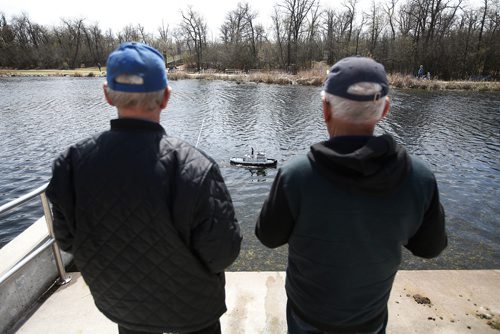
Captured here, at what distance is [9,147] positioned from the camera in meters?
14.4

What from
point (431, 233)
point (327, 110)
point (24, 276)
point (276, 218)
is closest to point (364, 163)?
point (327, 110)

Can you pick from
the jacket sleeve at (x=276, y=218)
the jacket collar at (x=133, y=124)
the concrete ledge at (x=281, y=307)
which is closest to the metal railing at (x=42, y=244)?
the concrete ledge at (x=281, y=307)

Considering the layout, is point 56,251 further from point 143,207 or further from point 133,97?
point 133,97

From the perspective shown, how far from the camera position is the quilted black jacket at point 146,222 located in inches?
53.9

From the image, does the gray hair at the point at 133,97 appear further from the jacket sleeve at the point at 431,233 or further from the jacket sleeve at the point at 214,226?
the jacket sleeve at the point at 431,233

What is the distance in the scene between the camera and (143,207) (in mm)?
1370

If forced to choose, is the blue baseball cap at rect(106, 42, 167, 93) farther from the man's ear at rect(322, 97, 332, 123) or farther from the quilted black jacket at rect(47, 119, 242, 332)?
the man's ear at rect(322, 97, 332, 123)

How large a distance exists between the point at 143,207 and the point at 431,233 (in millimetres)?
1300

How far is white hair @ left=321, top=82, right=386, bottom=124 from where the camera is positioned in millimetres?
1313

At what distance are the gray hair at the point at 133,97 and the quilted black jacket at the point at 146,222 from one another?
0.26ft

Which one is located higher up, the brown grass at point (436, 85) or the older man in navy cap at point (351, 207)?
the older man in navy cap at point (351, 207)

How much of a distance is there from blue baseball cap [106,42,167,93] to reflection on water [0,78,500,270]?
4.86 m

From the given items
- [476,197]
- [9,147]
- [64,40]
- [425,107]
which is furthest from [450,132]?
[64,40]

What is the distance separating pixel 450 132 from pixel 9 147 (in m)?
21.4
